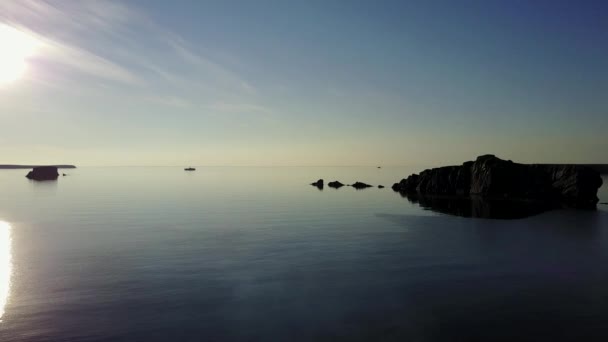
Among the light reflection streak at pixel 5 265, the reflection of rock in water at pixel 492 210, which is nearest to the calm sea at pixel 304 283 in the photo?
the light reflection streak at pixel 5 265

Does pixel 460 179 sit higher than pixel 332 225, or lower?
higher

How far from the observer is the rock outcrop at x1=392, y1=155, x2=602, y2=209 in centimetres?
9631

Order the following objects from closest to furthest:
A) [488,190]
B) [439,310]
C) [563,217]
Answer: [439,310], [563,217], [488,190]

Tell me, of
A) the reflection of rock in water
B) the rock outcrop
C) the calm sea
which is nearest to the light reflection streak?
the calm sea

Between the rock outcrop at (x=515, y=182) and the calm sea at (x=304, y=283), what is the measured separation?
49.6m

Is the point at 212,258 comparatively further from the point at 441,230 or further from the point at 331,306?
the point at 441,230

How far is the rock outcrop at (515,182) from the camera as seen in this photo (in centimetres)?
9631

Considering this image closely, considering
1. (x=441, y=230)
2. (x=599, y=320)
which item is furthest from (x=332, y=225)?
(x=599, y=320)

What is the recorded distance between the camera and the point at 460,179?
387ft

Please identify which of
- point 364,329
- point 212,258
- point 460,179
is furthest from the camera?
point 460,179

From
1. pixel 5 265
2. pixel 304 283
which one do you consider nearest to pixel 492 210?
pixel 304 283

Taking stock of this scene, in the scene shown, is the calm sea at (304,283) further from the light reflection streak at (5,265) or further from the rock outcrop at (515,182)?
the rock outcrop at (515,182)

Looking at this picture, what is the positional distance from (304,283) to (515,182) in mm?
95012

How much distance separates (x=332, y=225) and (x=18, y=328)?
40.5 meters
